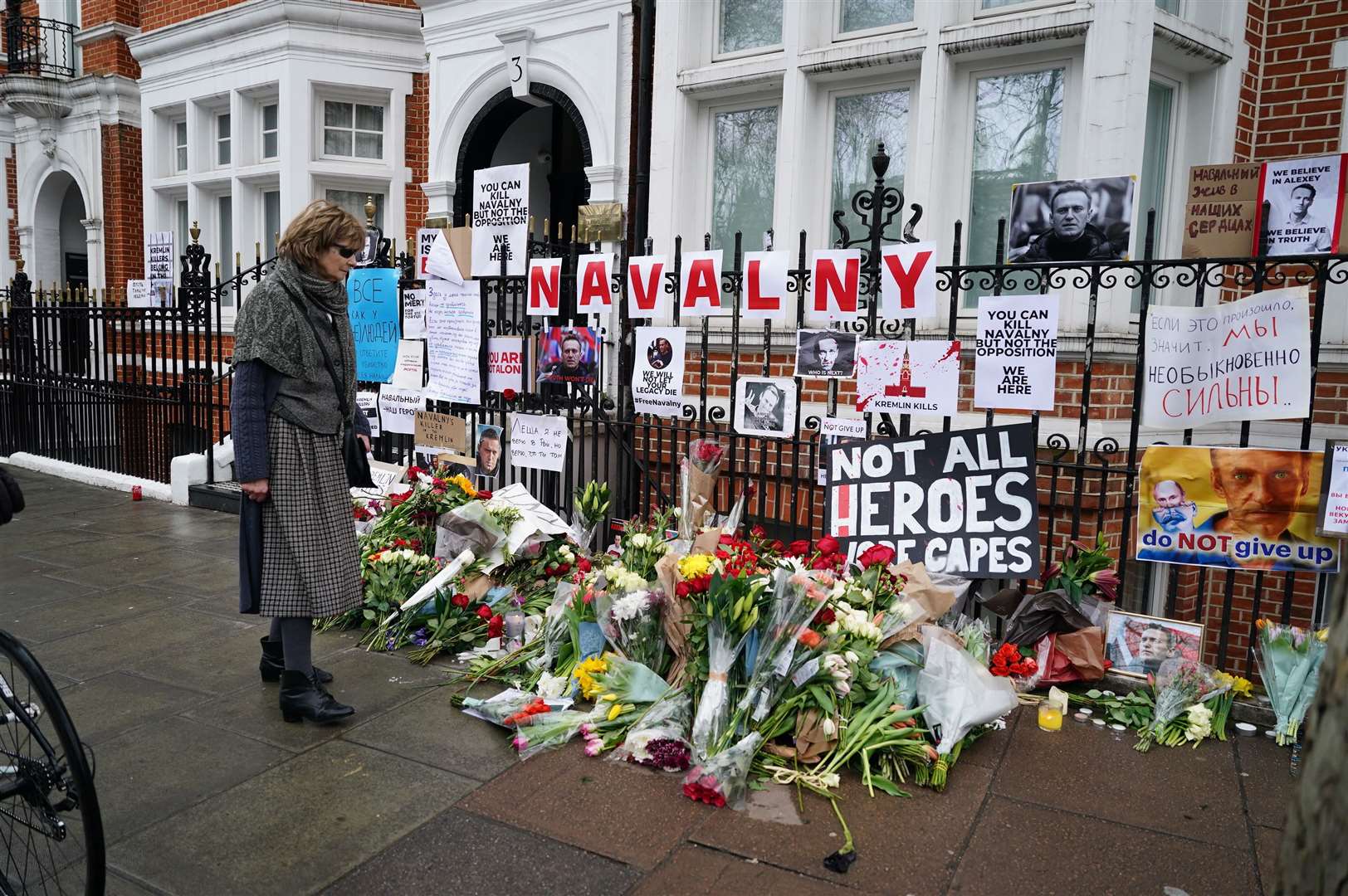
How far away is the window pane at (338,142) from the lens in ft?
34.9

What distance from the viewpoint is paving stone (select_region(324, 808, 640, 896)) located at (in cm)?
255

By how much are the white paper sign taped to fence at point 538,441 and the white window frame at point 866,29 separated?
11.2 ft

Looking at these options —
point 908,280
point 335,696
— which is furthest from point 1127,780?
point 335,696

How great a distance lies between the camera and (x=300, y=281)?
3.55 metres

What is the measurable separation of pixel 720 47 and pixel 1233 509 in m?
5.12

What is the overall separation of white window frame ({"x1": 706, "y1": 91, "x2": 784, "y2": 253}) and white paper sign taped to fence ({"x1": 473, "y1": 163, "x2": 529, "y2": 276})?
1.73m

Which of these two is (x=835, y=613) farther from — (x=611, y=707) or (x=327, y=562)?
(x=327, y=562)

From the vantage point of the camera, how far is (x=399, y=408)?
6.85m

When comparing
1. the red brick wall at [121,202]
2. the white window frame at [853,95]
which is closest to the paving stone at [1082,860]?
the white window frame at [853,95]

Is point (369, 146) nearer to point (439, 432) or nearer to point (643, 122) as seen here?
point (643, 122)

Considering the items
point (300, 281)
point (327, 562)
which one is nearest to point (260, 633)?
point (327, 562)

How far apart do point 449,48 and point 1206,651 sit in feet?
26.2

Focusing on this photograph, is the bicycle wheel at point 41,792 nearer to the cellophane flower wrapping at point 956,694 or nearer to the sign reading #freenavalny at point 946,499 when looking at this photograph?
the cellophane flower wrapping at point 956,694

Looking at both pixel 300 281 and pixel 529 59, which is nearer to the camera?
pixel 300 281
